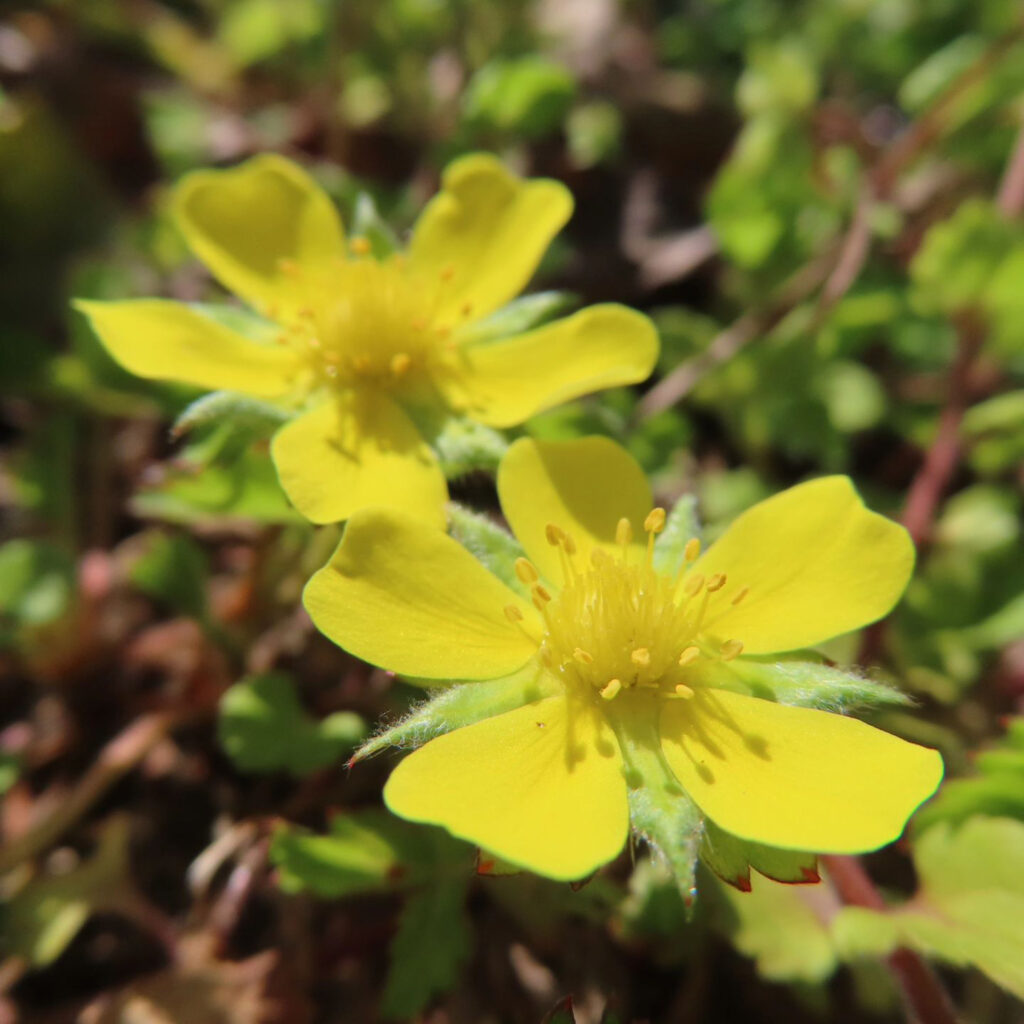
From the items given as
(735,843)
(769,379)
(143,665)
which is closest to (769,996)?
(735,843)

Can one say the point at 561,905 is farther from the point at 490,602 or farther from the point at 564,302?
the point at 564,302

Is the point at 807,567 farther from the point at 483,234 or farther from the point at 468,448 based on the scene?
the point at 483,234

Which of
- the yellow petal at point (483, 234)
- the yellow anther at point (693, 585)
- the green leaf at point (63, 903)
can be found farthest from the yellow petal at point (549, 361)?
the green leaf at point (63, 903)

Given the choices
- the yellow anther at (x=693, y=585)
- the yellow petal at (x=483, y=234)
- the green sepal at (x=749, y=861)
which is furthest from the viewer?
the yellow petal at (x=483, y=234)

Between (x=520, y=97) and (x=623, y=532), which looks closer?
(x=623, y=532)

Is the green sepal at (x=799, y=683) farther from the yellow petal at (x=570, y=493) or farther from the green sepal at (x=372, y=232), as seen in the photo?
the green sepal at (x=372, y=232)

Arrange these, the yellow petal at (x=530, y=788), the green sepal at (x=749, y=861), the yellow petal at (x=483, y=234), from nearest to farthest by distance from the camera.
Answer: the yellow petal at (x=530, y=788), the green sepal at (x=749, y=861), the yellow petal at (x=483, y=234)

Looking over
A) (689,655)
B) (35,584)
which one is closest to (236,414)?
(35,584)
